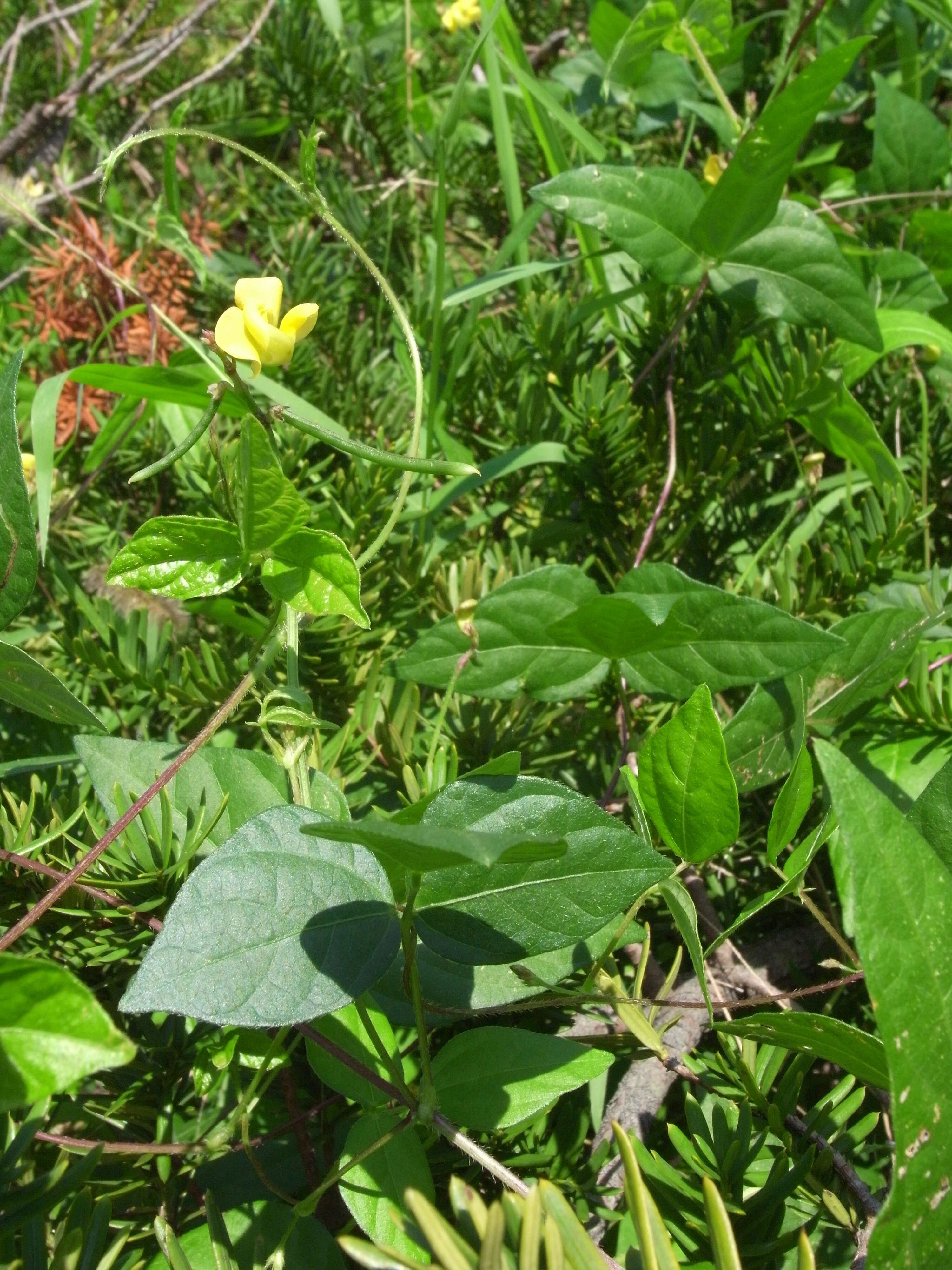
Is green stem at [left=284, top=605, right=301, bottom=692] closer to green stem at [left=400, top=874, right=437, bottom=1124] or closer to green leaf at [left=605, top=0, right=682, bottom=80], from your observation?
green stem at [left=400, top=874, right=437, bottom=1124]

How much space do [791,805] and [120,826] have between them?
35 cm

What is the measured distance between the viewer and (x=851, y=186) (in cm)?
113

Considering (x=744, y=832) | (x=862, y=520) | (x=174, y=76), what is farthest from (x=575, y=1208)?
(x=174, y=76)

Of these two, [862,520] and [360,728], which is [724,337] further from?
[360,728]

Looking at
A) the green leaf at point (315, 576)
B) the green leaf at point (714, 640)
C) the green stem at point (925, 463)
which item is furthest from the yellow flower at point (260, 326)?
the green stem at point (925, 463)

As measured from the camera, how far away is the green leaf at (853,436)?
800mm

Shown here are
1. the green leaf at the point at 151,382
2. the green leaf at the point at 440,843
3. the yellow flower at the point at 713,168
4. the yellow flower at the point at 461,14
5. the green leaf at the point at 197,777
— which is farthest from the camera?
the yellow flower at the point at 461,14

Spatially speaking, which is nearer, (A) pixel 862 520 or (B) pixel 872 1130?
(B) pixel 872 1130

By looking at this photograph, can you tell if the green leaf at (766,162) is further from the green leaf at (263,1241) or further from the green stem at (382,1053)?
the green leaf at (263,1241)

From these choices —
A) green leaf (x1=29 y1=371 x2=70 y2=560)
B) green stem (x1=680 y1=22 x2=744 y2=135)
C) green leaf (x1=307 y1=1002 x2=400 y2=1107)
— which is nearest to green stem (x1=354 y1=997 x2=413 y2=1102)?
green leaf (x1=307 y1=1002 x2=400 y2=1107)

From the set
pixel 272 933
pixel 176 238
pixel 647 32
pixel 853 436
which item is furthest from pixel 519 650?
pixel 647 32

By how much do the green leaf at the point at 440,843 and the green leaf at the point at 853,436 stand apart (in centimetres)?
53

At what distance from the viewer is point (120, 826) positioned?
481 mm

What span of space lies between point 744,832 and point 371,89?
1052 millimetres
